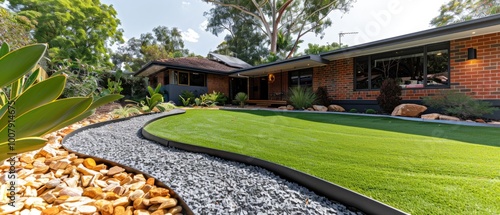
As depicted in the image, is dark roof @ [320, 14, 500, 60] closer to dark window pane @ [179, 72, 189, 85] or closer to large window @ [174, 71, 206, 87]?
large window @ [174, 71, 206, 87]

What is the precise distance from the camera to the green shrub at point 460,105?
17.0ft

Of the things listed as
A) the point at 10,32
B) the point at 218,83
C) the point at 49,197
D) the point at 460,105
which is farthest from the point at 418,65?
the point at 10,32

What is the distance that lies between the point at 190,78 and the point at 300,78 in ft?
22.0

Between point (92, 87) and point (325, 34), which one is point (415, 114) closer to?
point (92, 87)

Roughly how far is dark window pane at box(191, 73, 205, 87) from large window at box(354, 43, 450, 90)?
29.4 feet

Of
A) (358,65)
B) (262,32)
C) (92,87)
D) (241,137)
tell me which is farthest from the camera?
(262,32)

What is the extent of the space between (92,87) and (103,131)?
328 centimetres

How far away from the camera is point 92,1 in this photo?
13031 mm

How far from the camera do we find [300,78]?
11.0 meters

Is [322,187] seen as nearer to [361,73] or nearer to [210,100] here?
[361,73]

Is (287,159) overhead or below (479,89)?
below

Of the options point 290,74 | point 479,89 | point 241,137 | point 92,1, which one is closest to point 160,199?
point 241,137

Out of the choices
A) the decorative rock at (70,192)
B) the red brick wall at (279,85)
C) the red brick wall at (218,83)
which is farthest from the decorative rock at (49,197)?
the red brick wall at (218,83)


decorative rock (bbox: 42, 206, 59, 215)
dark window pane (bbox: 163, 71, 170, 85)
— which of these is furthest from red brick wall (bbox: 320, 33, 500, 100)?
dark window pane (bbox: 163, 71, 170, 85)
